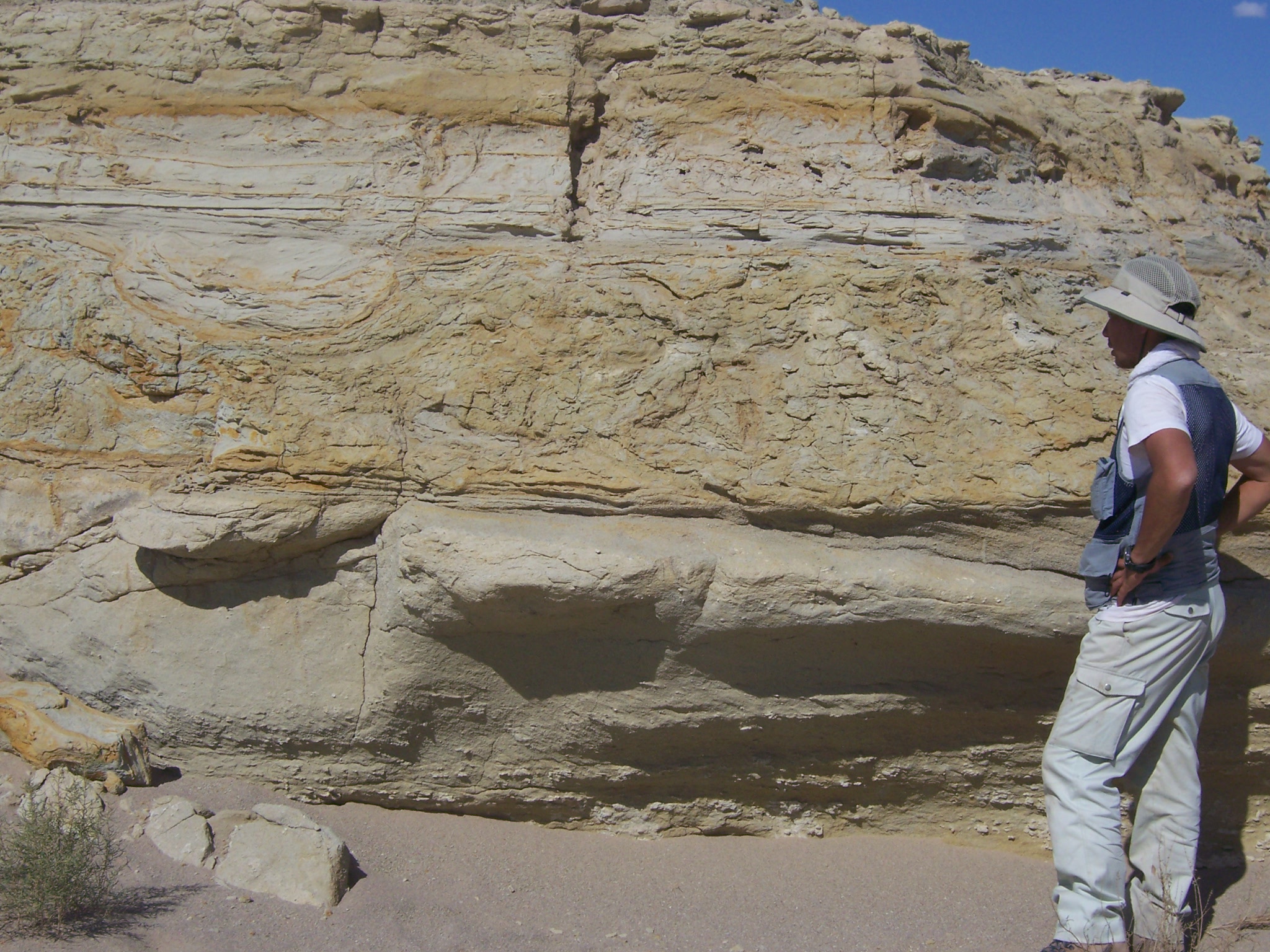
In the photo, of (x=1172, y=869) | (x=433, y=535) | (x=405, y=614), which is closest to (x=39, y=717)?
(x=405, y=614)

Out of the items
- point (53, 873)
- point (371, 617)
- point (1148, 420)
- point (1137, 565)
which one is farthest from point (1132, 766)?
point (53, 873)

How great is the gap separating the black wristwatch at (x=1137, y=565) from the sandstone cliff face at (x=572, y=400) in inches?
15.8

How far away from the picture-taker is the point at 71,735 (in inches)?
123

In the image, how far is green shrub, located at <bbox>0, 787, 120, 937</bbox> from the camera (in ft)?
8.18

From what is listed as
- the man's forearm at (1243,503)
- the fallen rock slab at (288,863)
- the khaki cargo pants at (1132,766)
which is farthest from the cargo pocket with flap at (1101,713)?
the fallen rock slab at (288,863)

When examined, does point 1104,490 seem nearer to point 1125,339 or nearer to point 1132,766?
point 1125,339

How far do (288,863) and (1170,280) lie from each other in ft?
9.16

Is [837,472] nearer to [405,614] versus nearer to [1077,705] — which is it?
[1077,705]

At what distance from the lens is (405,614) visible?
3.01 metres

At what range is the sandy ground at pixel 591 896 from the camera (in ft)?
8.70

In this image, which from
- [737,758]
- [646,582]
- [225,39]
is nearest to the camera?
[646,582]

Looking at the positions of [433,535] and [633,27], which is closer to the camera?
[433,535]

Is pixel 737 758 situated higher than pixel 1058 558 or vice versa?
pixel 1058 558

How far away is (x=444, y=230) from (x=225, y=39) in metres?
1.11
